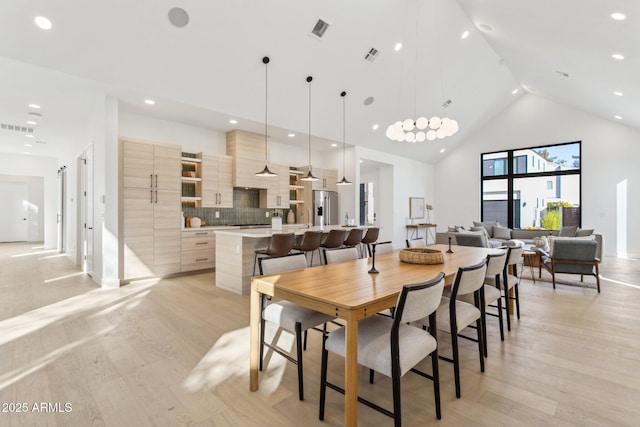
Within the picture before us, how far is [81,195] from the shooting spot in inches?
261

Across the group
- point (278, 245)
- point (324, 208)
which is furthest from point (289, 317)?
point (324, 208)

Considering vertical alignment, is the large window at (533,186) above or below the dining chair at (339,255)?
above

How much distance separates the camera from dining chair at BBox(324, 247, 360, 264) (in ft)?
10.3

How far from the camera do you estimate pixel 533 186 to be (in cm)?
980

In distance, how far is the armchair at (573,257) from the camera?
4791 millimetres

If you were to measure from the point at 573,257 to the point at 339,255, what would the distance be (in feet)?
13.4

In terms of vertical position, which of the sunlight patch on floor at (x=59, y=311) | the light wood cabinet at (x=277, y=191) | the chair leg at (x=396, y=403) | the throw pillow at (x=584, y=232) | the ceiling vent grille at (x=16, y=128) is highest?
the ceiling vent grille at (x=16, y=128)

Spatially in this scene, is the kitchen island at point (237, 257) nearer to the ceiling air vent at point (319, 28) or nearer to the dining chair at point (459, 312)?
the dining chair at point (459, 312)

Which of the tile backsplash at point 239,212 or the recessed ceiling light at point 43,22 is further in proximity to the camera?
the tile backsplash at point 239,212

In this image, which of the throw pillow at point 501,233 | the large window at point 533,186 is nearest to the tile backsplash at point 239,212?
the throw pillow at point 501,233

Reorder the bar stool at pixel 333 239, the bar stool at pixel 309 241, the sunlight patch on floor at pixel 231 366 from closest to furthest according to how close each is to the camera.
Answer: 1. the sunlight patch on floor at pixel 231 366
2. the bar stool at pixel 309 241
3. the bar stool at pixel 333 239

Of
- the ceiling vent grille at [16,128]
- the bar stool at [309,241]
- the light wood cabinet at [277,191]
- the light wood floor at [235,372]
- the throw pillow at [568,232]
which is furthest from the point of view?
the throw pillow at [568,232]

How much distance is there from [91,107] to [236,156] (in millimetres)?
2480

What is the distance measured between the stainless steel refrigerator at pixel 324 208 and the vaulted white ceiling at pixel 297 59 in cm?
126
